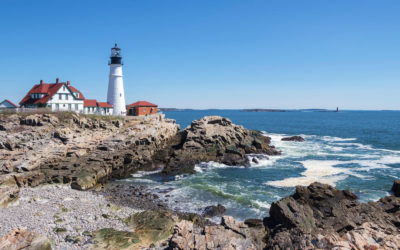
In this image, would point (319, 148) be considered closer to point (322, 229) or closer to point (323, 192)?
point (323, 192)

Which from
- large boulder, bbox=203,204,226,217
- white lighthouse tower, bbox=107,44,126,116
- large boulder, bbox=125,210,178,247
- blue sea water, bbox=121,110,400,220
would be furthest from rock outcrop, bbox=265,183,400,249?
white lighthouse tower, bbox=107,44,126,116

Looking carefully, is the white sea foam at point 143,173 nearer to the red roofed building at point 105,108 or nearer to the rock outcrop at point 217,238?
the rock outcrop at point 217,238

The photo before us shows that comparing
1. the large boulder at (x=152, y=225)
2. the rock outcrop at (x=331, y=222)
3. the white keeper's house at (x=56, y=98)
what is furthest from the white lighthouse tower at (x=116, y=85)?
the rock outcrop at (x=331, y=222)

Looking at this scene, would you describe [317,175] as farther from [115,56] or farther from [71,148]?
[115,56]

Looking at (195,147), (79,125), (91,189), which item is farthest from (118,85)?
(91,189)

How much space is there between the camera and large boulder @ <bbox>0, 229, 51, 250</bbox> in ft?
41.7

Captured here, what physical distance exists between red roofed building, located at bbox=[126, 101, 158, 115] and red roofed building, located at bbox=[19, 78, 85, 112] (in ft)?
35.2

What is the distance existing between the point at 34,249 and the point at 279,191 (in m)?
20.0

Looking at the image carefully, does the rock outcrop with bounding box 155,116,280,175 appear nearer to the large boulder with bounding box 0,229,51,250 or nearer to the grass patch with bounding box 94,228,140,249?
the grass patch with bounding box 94,228,140,249

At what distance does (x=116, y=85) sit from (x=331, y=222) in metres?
46.3

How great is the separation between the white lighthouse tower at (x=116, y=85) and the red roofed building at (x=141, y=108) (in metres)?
3.07

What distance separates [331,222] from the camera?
628 inches

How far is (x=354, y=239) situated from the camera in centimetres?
1213

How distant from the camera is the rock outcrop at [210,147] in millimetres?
35344
